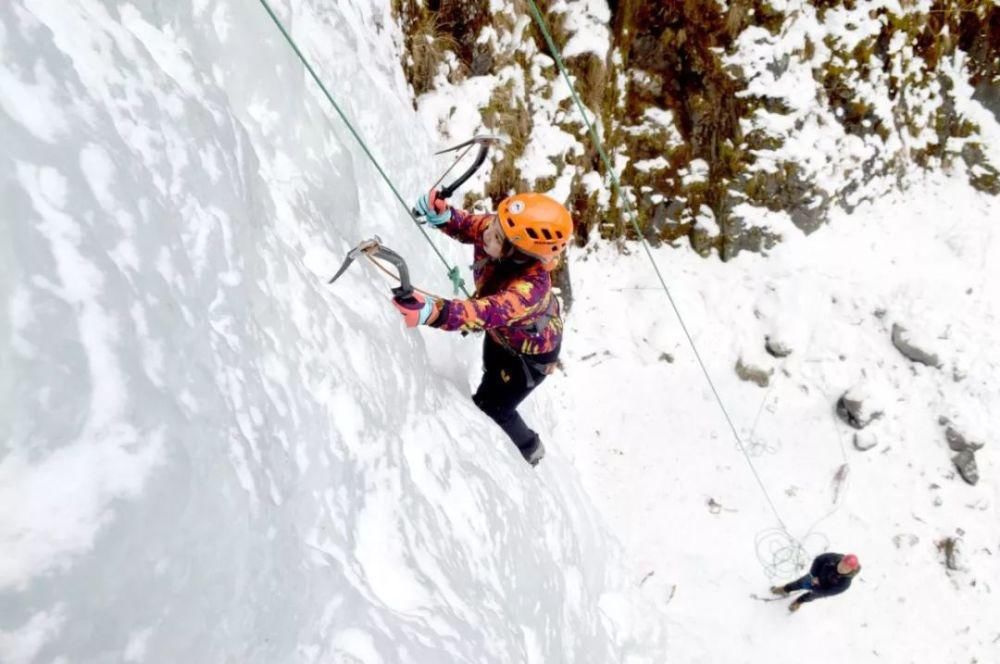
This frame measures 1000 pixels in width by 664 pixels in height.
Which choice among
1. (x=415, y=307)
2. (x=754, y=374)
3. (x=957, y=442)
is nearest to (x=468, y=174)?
(x=415, y=307)

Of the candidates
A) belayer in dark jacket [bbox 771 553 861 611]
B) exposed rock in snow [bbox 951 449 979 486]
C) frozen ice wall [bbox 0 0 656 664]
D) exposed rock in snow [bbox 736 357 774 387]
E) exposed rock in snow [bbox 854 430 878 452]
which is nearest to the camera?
frozen ice wall [bbox 0 0 656 664]

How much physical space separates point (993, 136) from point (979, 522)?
576 centimetres

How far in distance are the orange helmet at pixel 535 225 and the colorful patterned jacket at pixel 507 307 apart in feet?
0.48

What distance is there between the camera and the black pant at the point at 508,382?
382cm

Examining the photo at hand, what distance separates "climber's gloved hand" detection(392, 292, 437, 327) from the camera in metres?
2.60

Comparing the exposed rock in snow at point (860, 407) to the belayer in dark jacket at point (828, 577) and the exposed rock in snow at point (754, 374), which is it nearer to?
the exposed rock in snow at point (754, 374)

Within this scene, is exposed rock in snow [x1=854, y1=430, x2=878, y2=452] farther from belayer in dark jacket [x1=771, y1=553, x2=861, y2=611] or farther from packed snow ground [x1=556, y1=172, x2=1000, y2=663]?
belayer in dark jacket [x1=771, y1=553, x2=861, y2=611]

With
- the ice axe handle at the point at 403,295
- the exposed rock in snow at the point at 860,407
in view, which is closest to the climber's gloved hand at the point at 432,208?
the ice axe handle at the point at 403,295

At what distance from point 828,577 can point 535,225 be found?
4.84 m

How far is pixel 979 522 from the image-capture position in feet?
22.9

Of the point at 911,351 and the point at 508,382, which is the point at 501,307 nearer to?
the point at 508,382

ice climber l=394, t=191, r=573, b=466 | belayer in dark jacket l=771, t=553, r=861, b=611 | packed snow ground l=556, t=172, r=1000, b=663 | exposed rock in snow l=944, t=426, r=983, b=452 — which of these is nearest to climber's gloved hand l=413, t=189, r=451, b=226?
ice climber l=394, t=191, r=573, b=466

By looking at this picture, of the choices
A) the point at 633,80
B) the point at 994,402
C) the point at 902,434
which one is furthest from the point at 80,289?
the point at 994,402

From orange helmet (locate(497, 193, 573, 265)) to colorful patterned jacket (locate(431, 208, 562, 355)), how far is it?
0.48 ft
